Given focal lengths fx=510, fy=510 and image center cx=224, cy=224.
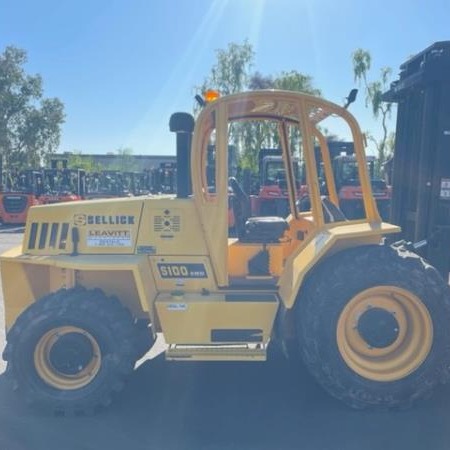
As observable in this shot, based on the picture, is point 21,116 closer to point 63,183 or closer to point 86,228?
point 63,183

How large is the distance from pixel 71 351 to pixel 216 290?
127 centimetres

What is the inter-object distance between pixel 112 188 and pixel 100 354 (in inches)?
922

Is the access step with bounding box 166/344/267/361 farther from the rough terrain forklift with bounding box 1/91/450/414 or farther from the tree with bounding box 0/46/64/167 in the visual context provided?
the tree with bounding box 0/46/64/167

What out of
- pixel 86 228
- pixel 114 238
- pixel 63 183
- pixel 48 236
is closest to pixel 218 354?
pixel 114 238

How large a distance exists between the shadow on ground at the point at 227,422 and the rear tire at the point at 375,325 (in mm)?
202

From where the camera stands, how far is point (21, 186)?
22.8 meters

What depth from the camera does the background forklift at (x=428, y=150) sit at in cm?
473

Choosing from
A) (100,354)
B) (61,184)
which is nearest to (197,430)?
(100,354)

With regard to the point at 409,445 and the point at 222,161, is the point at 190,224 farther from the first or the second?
the point at 409,445

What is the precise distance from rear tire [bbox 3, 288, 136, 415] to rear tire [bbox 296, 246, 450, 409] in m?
1.47

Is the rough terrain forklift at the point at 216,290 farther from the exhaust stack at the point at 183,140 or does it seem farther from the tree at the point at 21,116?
the tree at the point at 21,116

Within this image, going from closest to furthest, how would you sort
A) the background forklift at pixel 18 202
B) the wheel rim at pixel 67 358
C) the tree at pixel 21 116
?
1. the wheel rim at pixel 67 358
2. the background forklift at pixel 18 202
3. the tree at pixel 21 116

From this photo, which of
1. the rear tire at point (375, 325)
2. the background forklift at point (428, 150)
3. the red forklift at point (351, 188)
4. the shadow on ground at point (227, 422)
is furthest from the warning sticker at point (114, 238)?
the red forklift at point (351, 188)

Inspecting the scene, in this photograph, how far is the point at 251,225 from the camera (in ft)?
15.3
